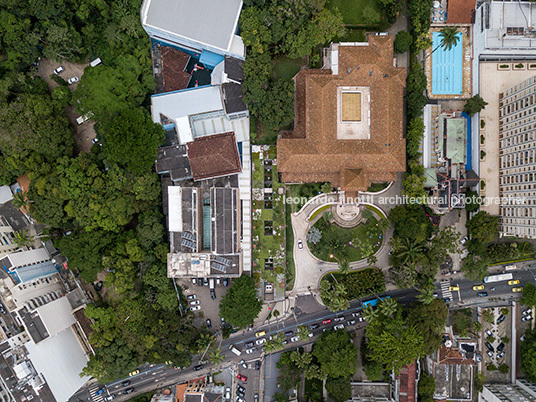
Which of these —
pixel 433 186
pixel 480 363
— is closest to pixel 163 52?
pixel 433 186

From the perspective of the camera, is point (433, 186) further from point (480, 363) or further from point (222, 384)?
point (222, 384)

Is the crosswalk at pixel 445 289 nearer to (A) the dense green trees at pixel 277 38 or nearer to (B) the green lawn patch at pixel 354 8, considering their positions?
(A) the dense green trees at pixel 277 38

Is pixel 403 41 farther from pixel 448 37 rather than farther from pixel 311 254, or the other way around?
pixel 311 254

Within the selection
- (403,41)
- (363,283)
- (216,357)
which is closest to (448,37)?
(403,41)

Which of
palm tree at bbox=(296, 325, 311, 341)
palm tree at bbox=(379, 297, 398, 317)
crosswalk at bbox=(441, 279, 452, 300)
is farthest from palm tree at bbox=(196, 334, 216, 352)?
crosswalk at bbox=(441, 279, 452, 300)

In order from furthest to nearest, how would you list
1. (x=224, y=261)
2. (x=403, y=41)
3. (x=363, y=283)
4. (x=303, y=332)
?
(x=363, y=283) → (x=303, y=332) → (x=224, y=261) → (x=403, y=41)

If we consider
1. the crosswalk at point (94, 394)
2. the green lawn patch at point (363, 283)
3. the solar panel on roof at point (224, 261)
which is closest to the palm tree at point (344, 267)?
the green lawn patch at point (363, 283)

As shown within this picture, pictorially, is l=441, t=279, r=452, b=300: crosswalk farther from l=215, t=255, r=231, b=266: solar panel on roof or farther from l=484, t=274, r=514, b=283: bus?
l=215, t=255, r=231, b=266: solar panel on roof
